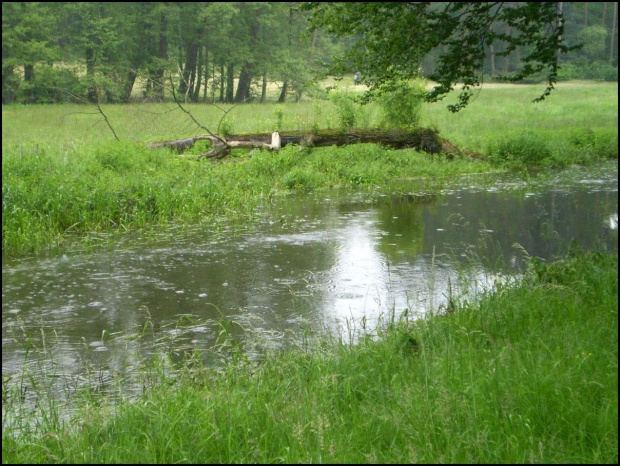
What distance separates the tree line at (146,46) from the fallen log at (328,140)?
1.37 meters

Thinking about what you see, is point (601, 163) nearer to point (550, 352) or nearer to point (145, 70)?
point (145, 70)

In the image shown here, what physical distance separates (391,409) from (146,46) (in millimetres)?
17330

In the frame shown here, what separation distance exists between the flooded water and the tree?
2.27m

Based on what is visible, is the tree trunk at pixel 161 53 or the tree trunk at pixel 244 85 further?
the tree trunk at pixel 244 85

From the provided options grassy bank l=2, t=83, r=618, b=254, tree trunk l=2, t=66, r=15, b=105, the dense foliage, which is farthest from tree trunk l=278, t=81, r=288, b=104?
the dense foliage

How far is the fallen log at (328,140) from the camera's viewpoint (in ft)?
55.4

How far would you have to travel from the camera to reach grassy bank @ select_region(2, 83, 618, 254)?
11516mm

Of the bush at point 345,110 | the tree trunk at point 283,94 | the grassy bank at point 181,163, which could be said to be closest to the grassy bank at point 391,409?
the grassy bank at point 181,163

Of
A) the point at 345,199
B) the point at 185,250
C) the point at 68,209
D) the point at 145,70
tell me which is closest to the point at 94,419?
the point at 185,250

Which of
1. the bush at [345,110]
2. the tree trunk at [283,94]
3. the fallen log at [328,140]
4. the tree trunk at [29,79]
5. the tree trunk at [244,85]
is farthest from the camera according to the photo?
the tree trunk at [283,94]

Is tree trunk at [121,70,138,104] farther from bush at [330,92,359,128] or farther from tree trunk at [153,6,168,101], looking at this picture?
bush at [330,92,359,128]

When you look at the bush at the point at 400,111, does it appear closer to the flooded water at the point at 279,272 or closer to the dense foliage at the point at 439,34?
the flooded water at the point at 279,272

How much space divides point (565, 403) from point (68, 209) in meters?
9.60

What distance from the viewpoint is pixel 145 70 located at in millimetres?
19141
